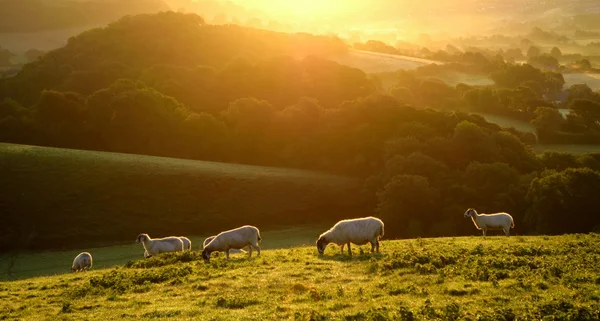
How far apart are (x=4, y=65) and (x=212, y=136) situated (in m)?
128

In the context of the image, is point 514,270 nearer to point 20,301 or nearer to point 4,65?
point 20,301

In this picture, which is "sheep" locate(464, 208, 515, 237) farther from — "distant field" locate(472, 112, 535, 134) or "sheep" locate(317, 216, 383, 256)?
"distant field" locate(472, 112, 535, 134)

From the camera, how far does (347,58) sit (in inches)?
6954

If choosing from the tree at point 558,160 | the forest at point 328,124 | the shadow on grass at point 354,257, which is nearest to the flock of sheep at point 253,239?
the shadow on grass at point 354,257

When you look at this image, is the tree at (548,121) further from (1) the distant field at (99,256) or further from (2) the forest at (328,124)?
(1) the distant field at (99,256)

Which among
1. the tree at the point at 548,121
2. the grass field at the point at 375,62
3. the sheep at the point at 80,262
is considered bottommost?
the sheep at the point at 80,262

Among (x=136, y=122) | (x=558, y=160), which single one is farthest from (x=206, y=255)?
(x=136, y=122)

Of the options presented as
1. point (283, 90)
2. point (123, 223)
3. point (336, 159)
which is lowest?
point (123, 223)

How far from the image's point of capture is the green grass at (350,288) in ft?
50.0

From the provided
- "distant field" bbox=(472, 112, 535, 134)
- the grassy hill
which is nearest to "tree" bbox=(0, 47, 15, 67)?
the grassy hill

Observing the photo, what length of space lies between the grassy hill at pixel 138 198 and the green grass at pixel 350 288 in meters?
32.6

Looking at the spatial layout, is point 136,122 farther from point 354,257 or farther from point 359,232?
point 354,257

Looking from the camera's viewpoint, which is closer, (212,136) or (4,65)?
(212,136)

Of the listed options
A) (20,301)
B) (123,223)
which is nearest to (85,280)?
(20,301)
